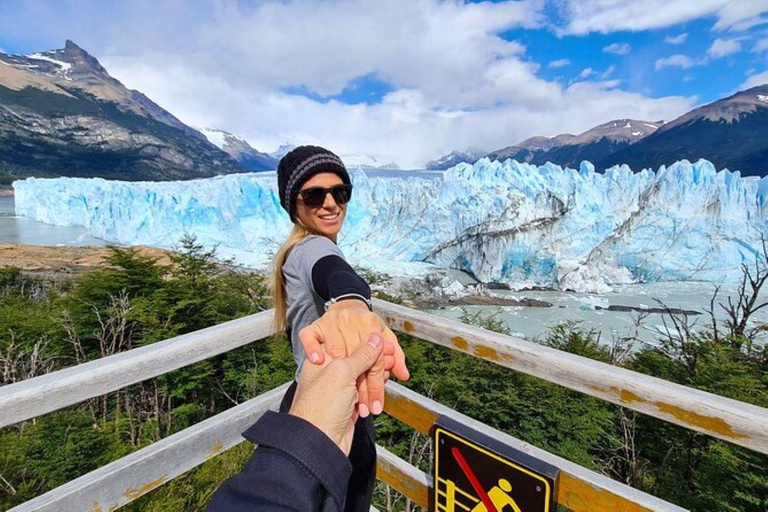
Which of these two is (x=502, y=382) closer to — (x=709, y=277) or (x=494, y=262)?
(x=494, y=262)

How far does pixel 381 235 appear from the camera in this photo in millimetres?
20891

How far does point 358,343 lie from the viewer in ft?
1.95

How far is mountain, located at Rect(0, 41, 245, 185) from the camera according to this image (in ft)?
181

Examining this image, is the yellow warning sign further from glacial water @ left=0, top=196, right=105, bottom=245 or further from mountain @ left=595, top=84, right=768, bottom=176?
mountain @ left=595, top=84, right=768, bottom=176

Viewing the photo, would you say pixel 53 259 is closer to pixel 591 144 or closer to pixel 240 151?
pixel 591 144

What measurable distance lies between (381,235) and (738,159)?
40135 millimetres

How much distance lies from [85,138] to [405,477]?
78495 millimetres

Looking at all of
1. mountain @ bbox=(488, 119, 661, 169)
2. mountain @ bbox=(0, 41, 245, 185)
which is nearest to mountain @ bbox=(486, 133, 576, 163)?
mountain @ bbox=(488, 119, 661, 169)

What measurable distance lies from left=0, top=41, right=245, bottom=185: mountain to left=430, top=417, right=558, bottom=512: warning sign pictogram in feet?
202

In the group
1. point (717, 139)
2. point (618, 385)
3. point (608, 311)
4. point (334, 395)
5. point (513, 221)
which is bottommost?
point (608, 311)

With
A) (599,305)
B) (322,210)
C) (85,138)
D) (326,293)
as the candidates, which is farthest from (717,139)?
(85,138)

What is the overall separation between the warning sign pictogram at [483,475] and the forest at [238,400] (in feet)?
5.26

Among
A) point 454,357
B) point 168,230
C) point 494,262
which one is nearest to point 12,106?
point 168,230

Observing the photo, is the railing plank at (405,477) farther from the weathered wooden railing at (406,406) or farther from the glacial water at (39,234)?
the glacial water at (39,234)
